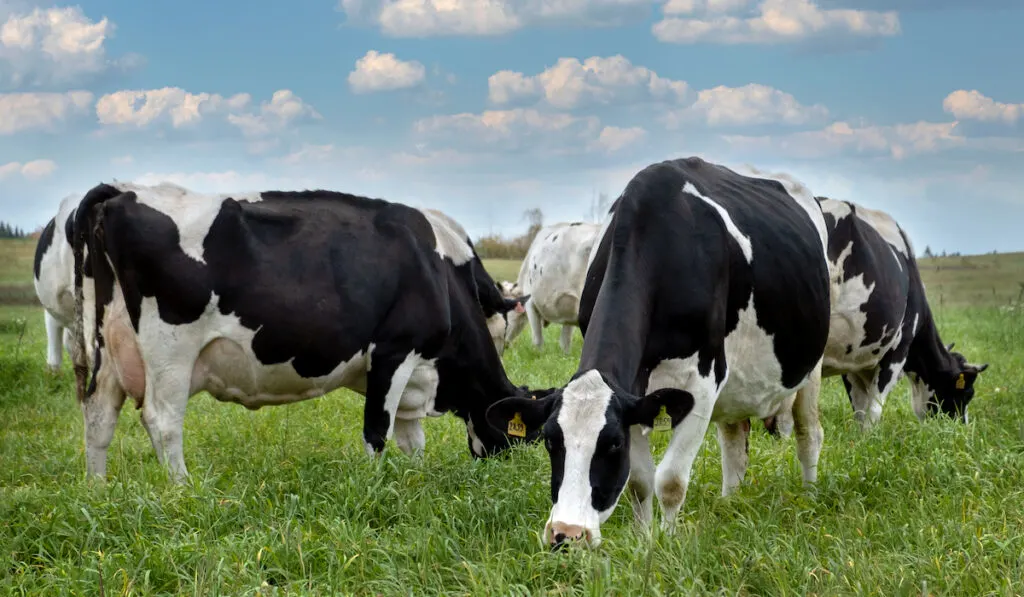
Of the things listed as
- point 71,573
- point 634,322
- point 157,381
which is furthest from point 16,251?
point 634,322

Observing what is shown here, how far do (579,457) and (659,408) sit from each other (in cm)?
53

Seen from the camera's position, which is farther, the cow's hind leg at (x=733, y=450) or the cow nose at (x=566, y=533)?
the cow's hind leg at (x=733, y=450)

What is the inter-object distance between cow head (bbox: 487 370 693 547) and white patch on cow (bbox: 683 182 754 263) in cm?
138

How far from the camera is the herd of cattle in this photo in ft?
16.8

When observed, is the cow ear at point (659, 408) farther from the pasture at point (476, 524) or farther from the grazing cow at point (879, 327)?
the grazing cow at point (879, 327)

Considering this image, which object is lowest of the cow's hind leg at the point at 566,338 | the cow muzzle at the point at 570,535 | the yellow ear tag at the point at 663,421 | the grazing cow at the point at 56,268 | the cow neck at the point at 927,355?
the cow's hind leg at the point at 566,338

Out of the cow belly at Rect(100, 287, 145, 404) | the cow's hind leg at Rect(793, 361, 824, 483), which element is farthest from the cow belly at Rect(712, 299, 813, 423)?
the cow belly at Rect(100, 287, 145, 404)

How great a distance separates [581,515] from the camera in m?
4.55

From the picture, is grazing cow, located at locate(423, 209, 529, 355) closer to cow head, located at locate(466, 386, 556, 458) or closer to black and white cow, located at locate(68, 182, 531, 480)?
black and white cow, located at locate(68, 182, 531, 480)

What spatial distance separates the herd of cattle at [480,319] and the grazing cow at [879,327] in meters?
0.03

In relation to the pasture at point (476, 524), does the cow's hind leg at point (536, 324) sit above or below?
below

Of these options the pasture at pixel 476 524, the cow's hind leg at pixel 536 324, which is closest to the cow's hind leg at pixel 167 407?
the pasture at pixel 476 524

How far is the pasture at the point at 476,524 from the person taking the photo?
14.9 feet

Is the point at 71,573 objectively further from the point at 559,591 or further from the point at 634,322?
the point at 634,322
